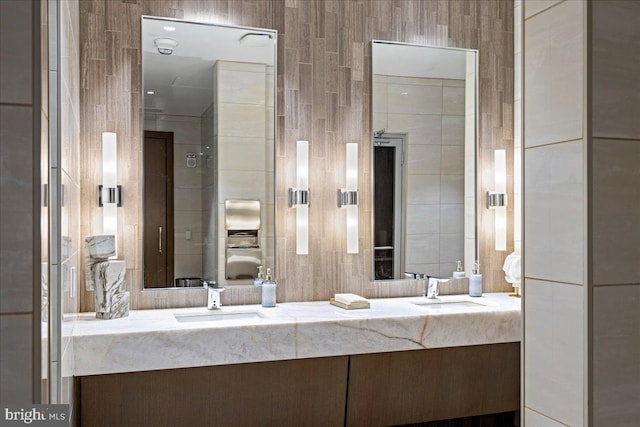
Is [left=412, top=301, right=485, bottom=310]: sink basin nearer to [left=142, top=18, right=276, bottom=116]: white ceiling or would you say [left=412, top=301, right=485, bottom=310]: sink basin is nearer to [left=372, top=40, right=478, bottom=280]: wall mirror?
[left=372, top=40, right=478, bottom=280]: wall mirror

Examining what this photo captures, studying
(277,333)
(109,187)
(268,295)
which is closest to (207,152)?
(109,187)

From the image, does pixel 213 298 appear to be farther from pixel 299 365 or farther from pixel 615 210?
pixel 615 210

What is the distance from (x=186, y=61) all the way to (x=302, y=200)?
995 millimetres

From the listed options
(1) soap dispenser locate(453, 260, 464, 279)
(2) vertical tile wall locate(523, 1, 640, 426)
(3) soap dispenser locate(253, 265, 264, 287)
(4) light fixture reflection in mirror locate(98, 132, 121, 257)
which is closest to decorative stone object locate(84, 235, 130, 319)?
(4) light fixture reflection in mirror locate(98, 132, 121, 257)

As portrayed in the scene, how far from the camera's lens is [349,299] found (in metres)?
3.21

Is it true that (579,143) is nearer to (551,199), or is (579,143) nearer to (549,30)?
(551,199)

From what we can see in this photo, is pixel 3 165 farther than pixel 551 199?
No

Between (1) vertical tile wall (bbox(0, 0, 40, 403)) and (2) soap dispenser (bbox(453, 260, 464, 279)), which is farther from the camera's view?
(2) soap dispenser (bbox(453, 260, 464, 279))

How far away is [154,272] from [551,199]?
92.0 inches

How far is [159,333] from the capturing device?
2.64m

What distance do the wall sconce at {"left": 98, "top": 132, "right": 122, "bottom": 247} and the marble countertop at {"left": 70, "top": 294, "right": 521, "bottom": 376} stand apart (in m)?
0.48

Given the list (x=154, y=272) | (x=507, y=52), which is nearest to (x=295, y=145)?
(x=154, y=272)

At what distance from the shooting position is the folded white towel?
319cm
